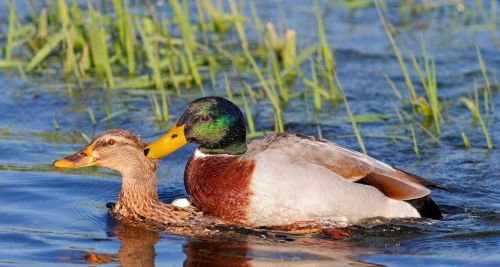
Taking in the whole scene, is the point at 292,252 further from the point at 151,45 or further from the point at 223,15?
the point at 223,15

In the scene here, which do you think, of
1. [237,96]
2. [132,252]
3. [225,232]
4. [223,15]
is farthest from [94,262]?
[223,15]

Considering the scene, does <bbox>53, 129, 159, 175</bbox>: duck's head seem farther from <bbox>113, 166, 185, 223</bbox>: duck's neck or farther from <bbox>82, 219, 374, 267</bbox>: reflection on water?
<bbox>82, 219, 374, 267</bbox>: reflection on water

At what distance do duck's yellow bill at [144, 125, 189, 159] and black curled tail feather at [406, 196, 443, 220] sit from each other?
1.50 m

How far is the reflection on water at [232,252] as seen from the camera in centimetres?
662

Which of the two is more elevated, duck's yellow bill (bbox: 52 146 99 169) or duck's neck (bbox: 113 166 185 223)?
duck's yellow bill (bbox: 52 146 99 169)

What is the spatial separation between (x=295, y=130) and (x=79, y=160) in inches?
103

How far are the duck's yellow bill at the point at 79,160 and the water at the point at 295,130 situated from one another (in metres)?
0.35

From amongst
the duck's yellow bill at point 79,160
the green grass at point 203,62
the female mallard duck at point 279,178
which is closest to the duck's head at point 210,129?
the female mallard duck at point 279,178

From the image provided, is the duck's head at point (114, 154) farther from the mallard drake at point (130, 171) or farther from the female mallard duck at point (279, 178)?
the female mallard duck at point (279, 178)

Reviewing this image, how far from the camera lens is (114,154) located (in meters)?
7.48

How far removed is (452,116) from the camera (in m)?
10.0

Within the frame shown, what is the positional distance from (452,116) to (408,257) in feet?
11.4

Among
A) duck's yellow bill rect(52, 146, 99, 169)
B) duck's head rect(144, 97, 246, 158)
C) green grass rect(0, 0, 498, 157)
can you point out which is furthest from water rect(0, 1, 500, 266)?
duck's head rect(144, 97, 246, 158)

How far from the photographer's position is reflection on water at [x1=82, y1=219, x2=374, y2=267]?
662 cm
